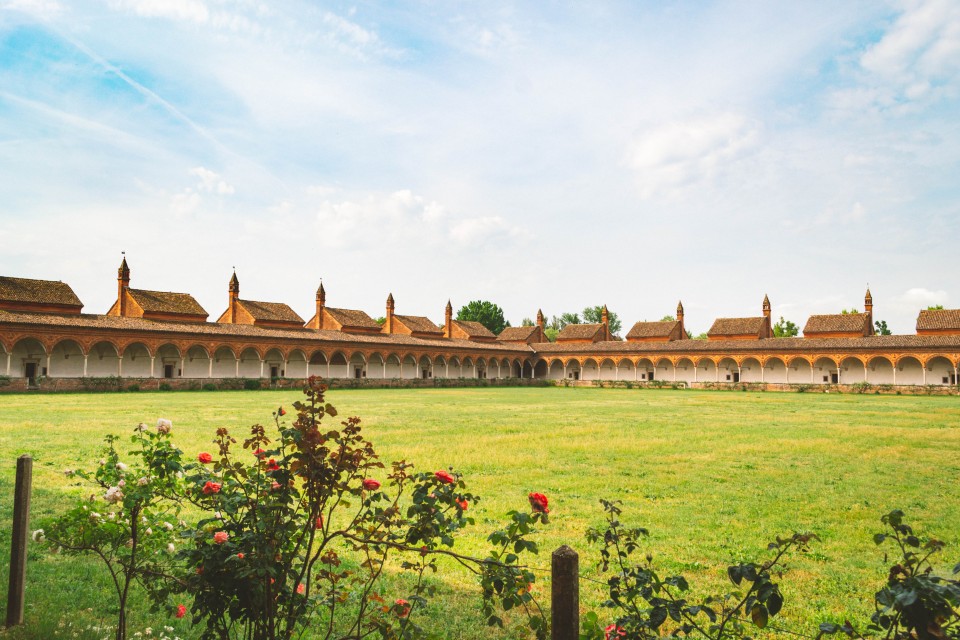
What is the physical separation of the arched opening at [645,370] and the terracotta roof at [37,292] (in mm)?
47081

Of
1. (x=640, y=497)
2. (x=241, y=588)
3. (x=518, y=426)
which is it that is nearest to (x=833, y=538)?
→ (x=640, y=497)

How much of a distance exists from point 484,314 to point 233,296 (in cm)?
4451

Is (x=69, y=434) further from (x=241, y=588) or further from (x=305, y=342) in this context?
(x=305, y=342)

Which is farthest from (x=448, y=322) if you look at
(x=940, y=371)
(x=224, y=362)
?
(x=940, y=371)

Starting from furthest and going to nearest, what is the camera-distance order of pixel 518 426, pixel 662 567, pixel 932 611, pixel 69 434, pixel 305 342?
pixel 305 342 → pixel 518 426 → pixel 69 434 → pixel 662 567 → pixel 932 611

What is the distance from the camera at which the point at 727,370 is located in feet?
184

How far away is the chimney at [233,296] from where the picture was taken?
5134cm

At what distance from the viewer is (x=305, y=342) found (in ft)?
152

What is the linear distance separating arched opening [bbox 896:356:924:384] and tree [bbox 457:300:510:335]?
53.1 meters

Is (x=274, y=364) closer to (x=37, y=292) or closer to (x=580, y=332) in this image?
(x=37, y=292)

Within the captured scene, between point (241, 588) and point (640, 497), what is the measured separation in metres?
6.48

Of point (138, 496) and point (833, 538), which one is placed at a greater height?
point (138, 496)

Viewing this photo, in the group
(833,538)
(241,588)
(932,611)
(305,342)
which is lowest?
(833,538)

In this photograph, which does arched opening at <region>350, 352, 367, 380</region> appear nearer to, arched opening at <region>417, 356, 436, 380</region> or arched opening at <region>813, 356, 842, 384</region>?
A: arched opening at <region>417, 356, 436, 380</region>
